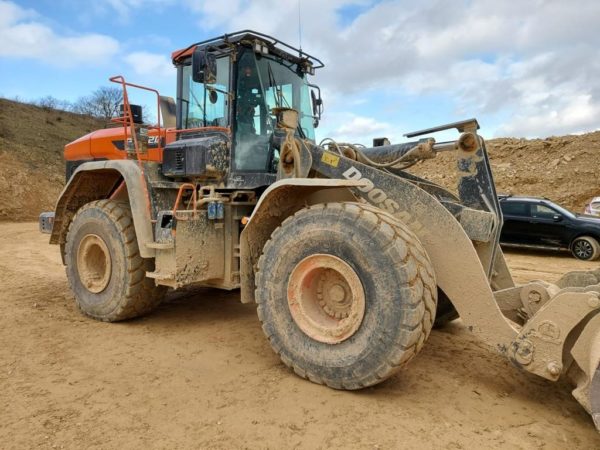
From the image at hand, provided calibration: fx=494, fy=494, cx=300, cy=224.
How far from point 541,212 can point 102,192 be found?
10516 mm

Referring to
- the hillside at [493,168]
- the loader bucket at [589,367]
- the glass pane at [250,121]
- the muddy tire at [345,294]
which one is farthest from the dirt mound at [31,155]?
the loader bucket at [589,367]

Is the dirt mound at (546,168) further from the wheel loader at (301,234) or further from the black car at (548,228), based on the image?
the wheel loader at (301,234)

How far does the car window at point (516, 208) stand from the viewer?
12.4 meters

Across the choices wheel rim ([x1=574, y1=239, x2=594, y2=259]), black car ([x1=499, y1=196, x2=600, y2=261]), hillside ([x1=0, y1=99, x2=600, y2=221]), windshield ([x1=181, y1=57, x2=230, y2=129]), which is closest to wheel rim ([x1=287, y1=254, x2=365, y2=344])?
windshield ([x1=181, y1=57, x2=230, y2=129])

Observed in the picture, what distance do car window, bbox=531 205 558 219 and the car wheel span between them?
2.81 feet

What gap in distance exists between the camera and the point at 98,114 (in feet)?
122

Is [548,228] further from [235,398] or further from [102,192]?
[235,398]

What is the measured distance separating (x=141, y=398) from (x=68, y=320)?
236cm

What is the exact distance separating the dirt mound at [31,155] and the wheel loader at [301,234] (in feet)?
54.1

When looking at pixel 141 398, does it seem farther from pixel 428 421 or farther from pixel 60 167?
pixel 60 167

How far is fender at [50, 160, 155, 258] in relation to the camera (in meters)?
4.78

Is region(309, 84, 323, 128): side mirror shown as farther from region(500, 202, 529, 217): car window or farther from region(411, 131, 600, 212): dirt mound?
region(411, 131, 600, 212): dirt mound

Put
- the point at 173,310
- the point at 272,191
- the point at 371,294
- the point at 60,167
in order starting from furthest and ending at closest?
1. the point at 60,167
2. the point at 173,310
3. the point at 272,191
4. the point at 371,294

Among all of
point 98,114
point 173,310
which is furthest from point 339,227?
point 98,114
